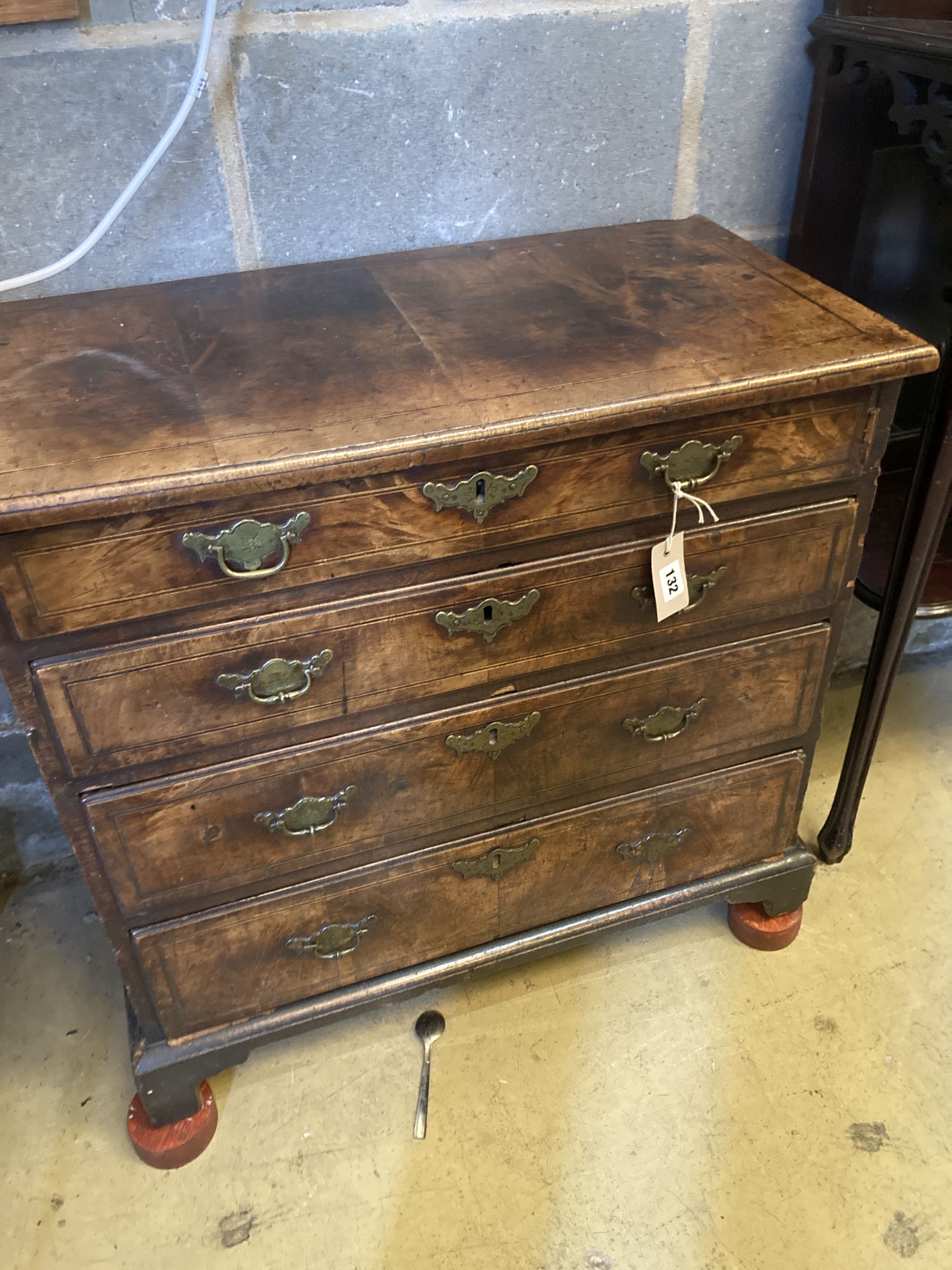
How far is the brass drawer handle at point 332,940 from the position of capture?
1.15 metres

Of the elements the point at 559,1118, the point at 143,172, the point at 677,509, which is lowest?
the point at 559,1118

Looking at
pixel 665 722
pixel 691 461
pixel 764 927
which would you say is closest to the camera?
pixel 691 461

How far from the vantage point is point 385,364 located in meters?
0.96

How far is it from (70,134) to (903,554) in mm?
1106

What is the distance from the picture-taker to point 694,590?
3.49 ft

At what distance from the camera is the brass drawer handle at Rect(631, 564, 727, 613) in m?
1.04

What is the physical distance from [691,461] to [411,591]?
0.30m

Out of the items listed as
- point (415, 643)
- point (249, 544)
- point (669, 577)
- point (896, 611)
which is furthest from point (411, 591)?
point (896, 611)

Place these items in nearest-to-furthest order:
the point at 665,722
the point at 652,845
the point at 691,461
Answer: the point at 691,461, the point at 665,722, the point at 652,845

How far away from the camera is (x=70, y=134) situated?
110 centimetres

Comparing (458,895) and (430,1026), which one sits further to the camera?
(430,1026)

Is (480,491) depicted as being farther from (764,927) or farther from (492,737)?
(764,927)

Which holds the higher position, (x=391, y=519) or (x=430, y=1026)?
(x=391, y=519)

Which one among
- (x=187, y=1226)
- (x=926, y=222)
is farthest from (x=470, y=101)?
(x=187, y=1226)
